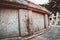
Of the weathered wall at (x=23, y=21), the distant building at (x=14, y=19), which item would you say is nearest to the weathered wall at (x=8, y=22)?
the distant building at (x=14, y=19)

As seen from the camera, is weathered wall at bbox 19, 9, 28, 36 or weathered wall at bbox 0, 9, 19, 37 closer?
weathered wall at bbox 0, 9, 19, 37

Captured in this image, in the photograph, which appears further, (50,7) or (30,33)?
(50,7)

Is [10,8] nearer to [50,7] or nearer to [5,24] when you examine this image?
[5,24]

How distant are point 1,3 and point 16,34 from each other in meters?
1.46

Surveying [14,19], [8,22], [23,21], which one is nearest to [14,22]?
[14,19]

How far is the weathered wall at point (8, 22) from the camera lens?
591cm

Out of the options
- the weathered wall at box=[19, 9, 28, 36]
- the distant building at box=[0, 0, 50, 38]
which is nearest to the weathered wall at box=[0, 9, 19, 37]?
the distant building at box=[0, 0, 50, 38]

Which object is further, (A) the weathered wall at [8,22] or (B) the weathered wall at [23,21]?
(B) the weathered wall at [23,21]

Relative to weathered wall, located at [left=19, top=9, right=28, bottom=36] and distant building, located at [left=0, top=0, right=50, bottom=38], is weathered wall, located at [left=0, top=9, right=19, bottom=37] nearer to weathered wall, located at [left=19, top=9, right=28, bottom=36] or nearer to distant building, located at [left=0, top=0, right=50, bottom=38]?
distant building, located at [left=0, top=0, right=50, bottom=38]

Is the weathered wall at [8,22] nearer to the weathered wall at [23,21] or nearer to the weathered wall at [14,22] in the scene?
the weathered wall at [14,22]

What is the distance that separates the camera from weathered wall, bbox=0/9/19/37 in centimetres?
591

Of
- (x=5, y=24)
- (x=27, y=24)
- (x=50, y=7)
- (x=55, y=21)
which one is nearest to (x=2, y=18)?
(x=5, y=24)

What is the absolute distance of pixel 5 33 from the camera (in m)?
5.92

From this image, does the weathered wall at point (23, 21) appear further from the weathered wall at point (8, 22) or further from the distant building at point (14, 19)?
the weathered wall at point (8, 22)
